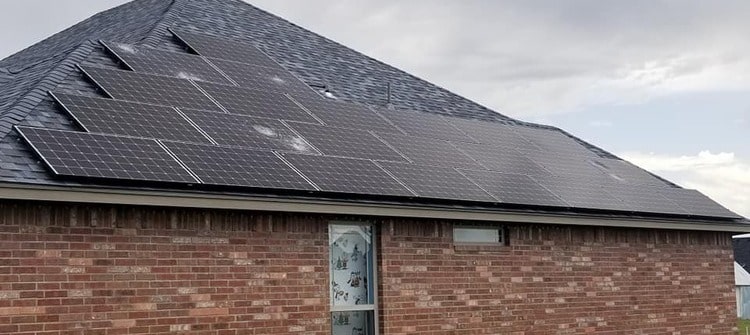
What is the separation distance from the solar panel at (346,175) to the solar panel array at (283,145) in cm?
2

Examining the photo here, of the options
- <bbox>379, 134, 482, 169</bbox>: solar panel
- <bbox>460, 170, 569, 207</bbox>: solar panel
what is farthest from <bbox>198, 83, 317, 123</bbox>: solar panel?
<bbox>460, 170, 569, 207</bbox>: solar panel

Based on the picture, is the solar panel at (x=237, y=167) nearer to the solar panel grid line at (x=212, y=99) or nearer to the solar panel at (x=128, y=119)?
the solar panel at (x=128, y=119)

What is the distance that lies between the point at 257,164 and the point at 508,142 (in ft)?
22.3

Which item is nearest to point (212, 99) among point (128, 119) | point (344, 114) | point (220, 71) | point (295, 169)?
point (220, 71)

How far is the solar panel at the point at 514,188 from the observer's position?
46.1 feet

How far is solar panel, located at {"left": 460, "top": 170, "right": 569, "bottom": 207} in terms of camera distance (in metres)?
14.0

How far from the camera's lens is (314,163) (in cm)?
1226

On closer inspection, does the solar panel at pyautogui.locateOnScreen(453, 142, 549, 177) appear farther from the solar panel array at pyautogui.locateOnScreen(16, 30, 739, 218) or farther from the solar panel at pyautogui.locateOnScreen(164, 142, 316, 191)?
the solar panel at pyautogui.locateOnScreen(164, 142, 316, 191)

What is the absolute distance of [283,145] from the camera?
492 inches

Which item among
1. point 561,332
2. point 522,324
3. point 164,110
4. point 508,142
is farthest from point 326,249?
point 508,142

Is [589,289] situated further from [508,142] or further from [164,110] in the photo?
[164,110]

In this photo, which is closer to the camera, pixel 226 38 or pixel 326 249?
pixel 326 249

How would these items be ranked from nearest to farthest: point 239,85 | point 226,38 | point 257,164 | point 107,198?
1. point 107,198
2. point 257,164
3. point 239,85
4. point 226,38

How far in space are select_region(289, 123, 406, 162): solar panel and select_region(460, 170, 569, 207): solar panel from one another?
128 cm
